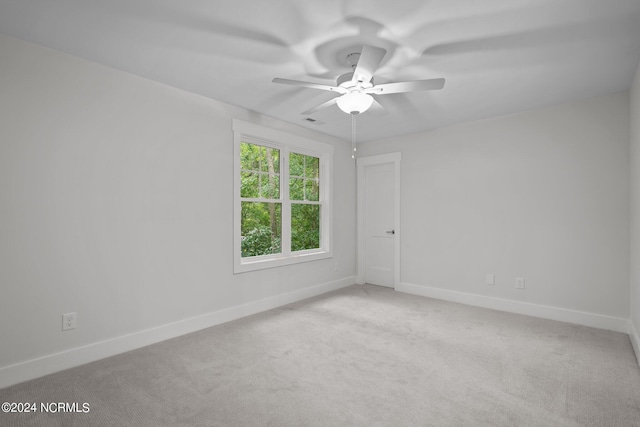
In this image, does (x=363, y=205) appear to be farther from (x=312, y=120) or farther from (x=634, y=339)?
(x=634, y=339)

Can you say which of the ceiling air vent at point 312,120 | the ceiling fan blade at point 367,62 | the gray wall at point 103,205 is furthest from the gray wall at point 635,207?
the gray wall at point 103,205

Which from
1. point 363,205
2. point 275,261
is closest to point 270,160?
point 275,261

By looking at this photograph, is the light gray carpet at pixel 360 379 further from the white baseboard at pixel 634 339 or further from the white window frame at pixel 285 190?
the white window frame at pixel 285 190

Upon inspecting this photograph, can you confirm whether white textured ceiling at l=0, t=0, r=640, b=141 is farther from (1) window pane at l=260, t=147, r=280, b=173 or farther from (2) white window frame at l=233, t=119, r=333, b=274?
(1) window pane at l=260, t=147, r=280, b=173

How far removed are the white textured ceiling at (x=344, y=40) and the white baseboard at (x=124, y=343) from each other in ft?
7.43

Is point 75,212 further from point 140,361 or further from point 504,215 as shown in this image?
point 504,215

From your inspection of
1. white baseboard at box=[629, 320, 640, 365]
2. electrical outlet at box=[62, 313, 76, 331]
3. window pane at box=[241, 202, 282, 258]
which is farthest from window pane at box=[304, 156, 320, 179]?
white baseboard at box=[629, 320, 640, 365]

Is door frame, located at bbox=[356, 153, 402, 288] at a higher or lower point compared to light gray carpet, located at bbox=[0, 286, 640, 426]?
higher

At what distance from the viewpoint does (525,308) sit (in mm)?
3785

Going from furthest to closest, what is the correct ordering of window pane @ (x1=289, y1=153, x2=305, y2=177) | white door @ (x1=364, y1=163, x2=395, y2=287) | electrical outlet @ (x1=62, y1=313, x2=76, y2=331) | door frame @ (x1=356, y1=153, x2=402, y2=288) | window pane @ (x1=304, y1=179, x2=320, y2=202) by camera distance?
white door @ (x1=364, y1=163, x2=395, y2=287) → door frame @ (x1=356, y1=153, x2=402, y2=288) → window pane @ (x1=304, y1=179, x2=320, y2=202) → window pane @ (x1=289, y1=153, x2=305, y2=177) → electrical outlet @ (x1=62, y1=313, x2=76, y2=331)

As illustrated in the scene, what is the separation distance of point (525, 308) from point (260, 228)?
129 inches

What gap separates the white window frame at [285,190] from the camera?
365 centimetres

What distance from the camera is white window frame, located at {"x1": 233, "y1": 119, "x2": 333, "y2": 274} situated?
12.0 feet

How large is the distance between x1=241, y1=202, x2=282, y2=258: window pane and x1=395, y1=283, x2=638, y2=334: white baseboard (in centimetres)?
205
